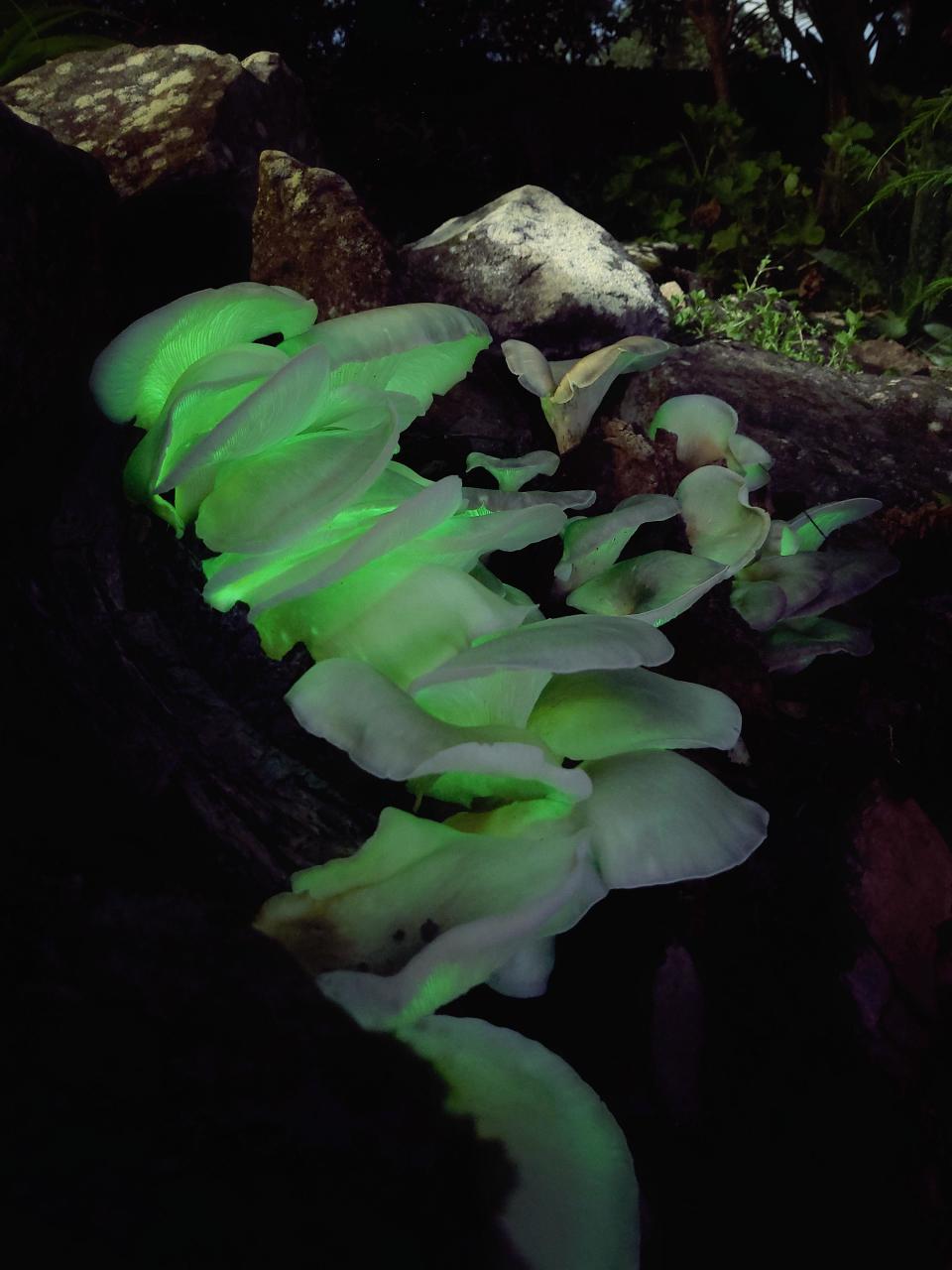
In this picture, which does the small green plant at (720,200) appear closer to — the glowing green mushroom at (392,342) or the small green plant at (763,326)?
the small green plant at (763,326)

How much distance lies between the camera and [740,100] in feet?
18.4

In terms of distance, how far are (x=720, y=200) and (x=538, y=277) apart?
120 inches

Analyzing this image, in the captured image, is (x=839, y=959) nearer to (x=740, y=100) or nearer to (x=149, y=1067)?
(x=149, y=1067)

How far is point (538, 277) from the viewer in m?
1.88

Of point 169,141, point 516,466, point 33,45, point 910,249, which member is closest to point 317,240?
point 169,141

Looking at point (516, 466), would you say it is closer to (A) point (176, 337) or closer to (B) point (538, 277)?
(A) point (176, 337)

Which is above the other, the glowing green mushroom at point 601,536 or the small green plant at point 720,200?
the small green plant at point 720,200

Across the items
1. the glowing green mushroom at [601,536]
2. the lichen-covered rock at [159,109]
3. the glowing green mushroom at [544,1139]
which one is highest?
the lichen-covered rock at [159,109]

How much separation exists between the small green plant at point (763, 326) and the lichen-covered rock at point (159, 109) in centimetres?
152

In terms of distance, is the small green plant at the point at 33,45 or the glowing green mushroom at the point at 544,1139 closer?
the glowing green mushroom at the point at 544,1139

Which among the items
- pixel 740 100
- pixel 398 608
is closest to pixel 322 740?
pixel 398 608

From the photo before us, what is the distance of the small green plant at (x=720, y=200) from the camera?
4195mm

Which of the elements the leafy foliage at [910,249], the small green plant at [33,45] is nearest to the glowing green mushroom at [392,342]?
the small green plant at [33,45]

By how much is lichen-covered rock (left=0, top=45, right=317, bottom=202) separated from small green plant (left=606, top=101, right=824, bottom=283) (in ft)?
9.60
